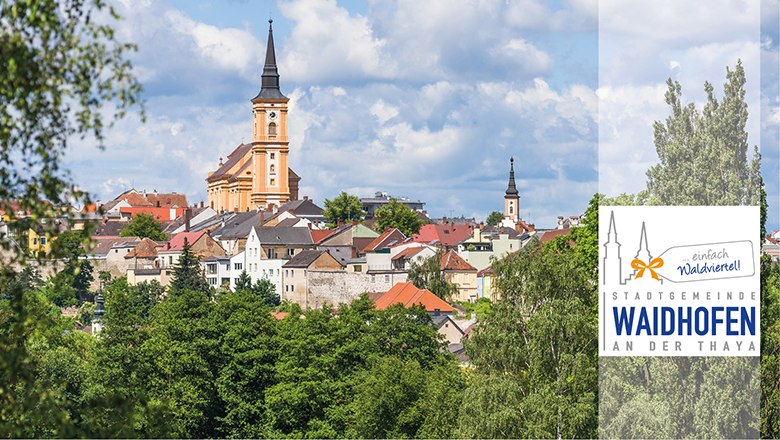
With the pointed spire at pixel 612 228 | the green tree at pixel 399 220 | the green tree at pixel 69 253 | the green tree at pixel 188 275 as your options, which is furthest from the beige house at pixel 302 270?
the green tree at pixel 69 253

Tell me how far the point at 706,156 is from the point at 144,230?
122m

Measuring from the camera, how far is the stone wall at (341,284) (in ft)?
294

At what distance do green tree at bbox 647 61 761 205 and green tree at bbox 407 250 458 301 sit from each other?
64826 mm

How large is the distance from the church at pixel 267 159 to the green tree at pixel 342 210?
2203cm

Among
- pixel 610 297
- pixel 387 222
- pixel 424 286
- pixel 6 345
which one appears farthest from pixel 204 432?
pixel 387 222

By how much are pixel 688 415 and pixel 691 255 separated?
5042 millimetres

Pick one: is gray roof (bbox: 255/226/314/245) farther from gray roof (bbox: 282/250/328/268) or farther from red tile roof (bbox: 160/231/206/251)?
red tile roof (bbox: 160/231/206/251)

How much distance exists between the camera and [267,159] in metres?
152

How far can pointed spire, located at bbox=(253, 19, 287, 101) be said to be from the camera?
154750mm

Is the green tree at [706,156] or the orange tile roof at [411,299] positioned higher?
the green tree at [706,156]

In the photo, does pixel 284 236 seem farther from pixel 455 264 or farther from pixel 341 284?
pixel 455 264

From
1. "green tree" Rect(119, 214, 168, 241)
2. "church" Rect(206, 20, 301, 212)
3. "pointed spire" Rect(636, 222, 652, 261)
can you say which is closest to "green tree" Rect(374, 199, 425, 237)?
"green tree" Rect(119, 214, 168, 241)

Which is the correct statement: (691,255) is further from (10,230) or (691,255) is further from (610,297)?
(10,230)

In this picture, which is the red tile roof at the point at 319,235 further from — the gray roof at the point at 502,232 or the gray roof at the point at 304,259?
the gray roof at the point at 502,232
